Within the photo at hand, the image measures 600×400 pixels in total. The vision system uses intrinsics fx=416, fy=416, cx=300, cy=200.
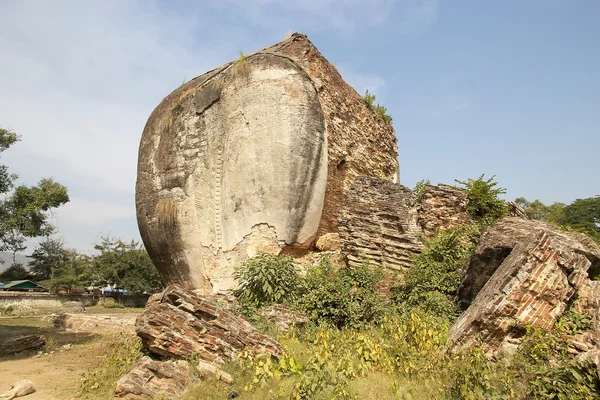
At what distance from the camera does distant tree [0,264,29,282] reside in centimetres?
3666

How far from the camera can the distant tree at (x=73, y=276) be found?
30448 millimetres

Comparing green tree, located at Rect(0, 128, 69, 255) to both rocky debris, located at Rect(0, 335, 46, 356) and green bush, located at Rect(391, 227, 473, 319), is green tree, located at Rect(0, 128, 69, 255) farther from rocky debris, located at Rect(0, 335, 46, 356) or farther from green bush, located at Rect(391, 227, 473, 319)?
green bush, located at Rect(391, 227, 473, 319)

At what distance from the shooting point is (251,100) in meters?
9.11

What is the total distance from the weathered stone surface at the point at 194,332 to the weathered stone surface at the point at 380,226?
3.47 m

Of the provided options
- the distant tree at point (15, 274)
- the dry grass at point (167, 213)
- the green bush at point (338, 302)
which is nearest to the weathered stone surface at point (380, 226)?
the green bush at point (338, 302)

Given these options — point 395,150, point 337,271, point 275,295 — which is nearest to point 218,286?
point 275,295

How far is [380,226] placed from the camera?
29.4ft

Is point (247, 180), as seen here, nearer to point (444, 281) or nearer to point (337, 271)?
point (337, 271)

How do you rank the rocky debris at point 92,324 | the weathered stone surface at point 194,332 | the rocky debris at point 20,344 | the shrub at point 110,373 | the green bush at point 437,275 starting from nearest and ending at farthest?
the weathered stone surface at point 194,332 < the shrub at point 110,373 < the green bush at point 437,275 < the rocky debris at point 20,344 < the rocky debris at point 92,324

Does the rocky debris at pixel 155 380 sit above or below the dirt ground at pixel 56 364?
above

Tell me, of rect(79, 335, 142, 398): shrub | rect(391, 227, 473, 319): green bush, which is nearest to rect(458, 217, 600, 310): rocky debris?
rect(391, 227, 473, 319): green bush

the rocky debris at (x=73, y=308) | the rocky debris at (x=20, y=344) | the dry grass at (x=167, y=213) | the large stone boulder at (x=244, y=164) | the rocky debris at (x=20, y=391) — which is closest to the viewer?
the rocky debris at (x=20, y=391)

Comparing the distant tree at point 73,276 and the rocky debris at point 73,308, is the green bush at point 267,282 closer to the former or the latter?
the rocky debris at point 73,308

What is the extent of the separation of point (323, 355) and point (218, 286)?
4.19 metres
